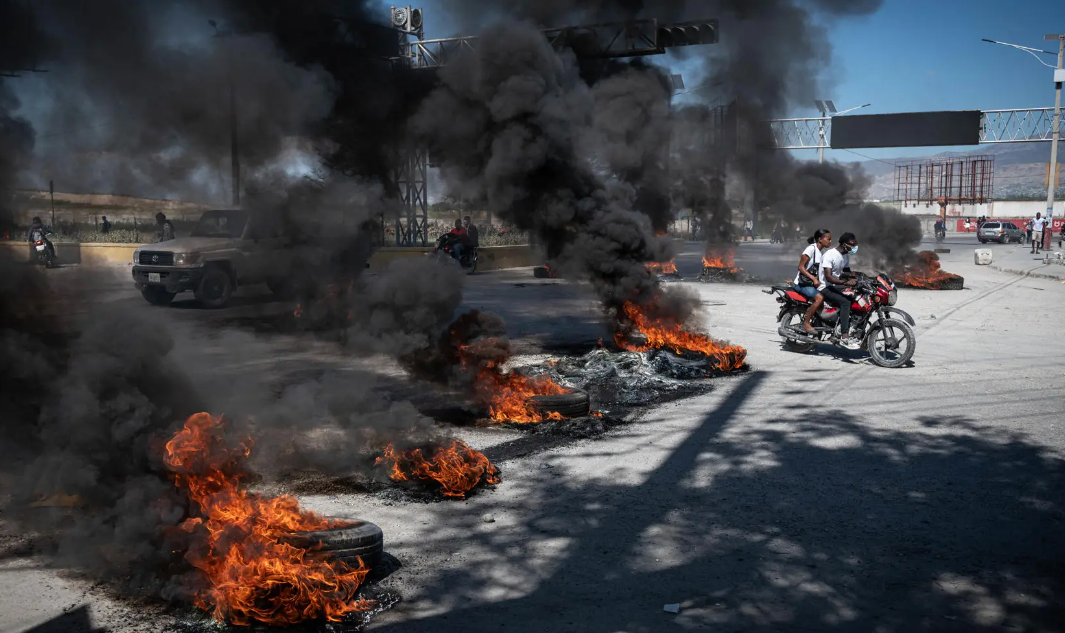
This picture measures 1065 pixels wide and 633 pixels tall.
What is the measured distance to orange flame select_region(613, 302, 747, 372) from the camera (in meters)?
9.21

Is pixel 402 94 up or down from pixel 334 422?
up

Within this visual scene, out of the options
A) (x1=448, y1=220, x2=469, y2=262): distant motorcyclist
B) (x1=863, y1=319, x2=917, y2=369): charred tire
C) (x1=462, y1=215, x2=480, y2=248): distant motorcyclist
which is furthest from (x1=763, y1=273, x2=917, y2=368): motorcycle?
(x1=462, y1=215, x2=480, y2=248): distant motorcyclist

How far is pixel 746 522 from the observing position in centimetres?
459

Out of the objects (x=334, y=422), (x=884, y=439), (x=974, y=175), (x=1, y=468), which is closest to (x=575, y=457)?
(x=334, y=422)

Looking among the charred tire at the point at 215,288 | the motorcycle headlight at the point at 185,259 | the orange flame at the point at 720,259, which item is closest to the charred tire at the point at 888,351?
the charred tire at the point at 215,288

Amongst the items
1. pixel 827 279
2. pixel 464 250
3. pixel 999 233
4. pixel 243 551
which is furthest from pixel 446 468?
pixel 999 233

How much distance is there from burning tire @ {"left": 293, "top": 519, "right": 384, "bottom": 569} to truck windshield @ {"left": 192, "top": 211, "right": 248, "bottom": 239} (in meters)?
4.06

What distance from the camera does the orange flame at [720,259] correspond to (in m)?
21.6

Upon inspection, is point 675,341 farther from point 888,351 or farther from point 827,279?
point 888,351

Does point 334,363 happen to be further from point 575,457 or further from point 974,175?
point 974,175

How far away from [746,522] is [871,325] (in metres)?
5.89

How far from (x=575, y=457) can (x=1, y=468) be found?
3822 millimetres

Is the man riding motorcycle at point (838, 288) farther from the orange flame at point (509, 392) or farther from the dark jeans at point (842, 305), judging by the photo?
the orange flame at point (509, 392)

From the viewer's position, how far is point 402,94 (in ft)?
30.4
